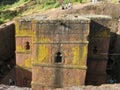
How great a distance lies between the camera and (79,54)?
40.7 feet

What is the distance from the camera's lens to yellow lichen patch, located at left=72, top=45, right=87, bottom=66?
1231 centimetres

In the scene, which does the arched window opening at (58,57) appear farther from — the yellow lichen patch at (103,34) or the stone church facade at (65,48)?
the yellow lichen patch at (103,34)

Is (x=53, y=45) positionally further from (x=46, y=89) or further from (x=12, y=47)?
(x=12, y=47)

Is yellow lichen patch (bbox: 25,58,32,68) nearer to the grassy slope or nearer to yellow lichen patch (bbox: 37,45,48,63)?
yellow lichen patch (bbox: 37,45,48,63)

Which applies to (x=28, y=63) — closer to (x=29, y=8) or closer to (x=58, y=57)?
(x=58, y=57)

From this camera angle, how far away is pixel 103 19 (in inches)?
529

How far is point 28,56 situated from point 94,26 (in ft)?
15.1

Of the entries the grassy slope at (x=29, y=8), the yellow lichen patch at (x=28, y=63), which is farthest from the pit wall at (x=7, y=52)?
the grassy slope at (x=29, y=8)

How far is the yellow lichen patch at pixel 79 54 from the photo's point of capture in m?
12.3

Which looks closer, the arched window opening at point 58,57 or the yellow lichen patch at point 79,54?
the yellow lichen patch at point 79,54

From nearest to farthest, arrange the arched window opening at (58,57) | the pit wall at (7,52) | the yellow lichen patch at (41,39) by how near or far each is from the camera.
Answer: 1. the yellow lichen patch at (41,39)
2. the arched window opening at (58,57)
3. the pit wall at (7,52)

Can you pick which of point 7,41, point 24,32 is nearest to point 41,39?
point 24,32

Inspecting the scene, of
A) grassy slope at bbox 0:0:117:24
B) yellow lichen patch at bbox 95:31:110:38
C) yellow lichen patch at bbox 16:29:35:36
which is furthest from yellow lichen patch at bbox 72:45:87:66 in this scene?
grassy slope at bbox 0:0:117:24

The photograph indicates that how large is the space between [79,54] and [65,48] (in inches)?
30.8
